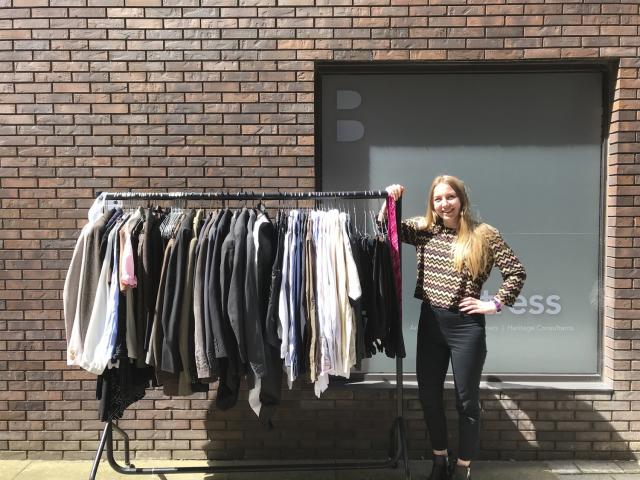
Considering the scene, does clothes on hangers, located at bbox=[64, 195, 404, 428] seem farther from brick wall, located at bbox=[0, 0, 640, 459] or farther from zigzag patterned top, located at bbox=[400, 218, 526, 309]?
brick wall, located at bbox=[0, 0, 640, 459]

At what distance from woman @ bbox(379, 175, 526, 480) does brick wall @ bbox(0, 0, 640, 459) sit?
62 centimetres

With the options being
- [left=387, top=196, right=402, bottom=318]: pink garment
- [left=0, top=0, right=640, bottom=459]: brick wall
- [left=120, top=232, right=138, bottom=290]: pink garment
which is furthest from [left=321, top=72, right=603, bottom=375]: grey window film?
[left=120, top=232, right=138, bottom=290]: pink garment

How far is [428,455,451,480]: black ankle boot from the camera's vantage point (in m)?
3.23

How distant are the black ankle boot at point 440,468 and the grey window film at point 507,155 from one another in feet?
4.16

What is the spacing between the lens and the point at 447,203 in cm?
296

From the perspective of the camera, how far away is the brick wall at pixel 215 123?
3.51 metres

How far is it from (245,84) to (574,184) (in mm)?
2406

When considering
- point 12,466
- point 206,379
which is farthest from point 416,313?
point 12,466

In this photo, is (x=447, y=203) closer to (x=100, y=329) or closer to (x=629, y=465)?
(x=100, y=329)

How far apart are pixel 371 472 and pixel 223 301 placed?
1720 mm

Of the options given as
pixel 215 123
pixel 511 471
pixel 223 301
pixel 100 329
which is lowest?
pixel 511 471

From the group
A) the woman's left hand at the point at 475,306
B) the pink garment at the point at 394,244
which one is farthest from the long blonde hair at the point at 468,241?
the pink garment at the point at 394,244

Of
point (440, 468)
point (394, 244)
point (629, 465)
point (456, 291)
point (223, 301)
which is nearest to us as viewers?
point (223, 301)

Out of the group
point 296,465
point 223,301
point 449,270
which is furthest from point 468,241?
point 296,465
